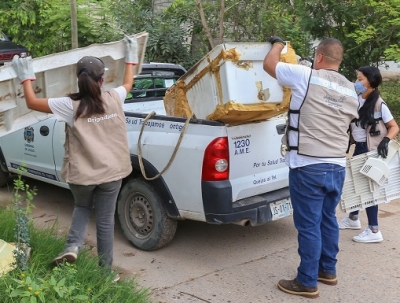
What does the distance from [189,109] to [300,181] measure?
133 centimetres

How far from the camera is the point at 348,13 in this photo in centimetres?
989

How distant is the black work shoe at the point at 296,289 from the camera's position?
13.9ft

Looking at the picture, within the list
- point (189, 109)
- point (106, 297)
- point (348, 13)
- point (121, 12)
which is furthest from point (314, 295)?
point (121, 12)

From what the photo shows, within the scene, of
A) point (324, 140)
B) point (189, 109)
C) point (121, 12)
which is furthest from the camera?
point (121, 12)

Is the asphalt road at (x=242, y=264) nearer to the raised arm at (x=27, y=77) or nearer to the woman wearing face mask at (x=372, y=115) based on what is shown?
the woman wearing face mask at (x=372, y=115)

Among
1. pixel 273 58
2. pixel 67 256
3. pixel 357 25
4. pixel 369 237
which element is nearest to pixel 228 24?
pixel 357 25

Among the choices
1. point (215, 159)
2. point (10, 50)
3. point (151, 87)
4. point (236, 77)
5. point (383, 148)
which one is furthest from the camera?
point (10, 50)

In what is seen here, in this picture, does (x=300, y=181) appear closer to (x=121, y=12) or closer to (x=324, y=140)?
(x=324, y=140)

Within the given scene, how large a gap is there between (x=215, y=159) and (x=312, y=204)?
874mm

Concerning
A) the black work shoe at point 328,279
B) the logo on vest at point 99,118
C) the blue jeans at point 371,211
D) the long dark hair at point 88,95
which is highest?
the long dark hair at point 88,95

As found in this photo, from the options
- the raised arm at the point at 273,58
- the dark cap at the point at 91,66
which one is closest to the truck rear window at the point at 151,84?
the dark cap at the point at 91,66

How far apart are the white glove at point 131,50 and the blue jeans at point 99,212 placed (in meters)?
0.95

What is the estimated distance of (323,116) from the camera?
401cm

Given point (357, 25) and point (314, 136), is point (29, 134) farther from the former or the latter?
point (357, 25)
